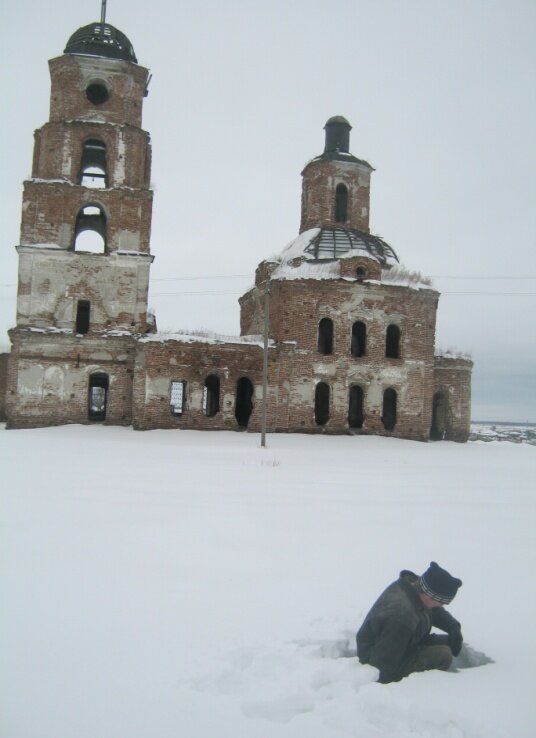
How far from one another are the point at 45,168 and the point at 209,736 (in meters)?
23.0

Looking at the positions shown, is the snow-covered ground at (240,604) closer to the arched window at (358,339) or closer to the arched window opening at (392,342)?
the arched window opening at (392,342)

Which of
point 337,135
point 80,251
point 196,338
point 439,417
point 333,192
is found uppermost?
point 337,135

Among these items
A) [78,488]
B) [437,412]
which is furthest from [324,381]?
[78,488]

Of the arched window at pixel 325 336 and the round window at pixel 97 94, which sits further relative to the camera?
the arched window at pixel 325 336

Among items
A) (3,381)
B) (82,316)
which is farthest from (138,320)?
(3,381)

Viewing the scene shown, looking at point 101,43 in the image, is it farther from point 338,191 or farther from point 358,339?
point 358,339

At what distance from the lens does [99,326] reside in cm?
2220

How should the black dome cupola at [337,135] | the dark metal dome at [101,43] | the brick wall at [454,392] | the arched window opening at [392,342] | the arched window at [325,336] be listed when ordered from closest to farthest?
the dark metal dome at [101,43] → the arched window at [325,336] → the arched window opening at [392,342] → the brick wall at [454,392] → the black dome cupola at [337,135]

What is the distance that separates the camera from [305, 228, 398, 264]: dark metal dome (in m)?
25.4

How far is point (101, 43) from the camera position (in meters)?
22.9

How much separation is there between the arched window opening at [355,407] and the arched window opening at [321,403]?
136cm

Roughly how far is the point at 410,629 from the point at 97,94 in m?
24.7

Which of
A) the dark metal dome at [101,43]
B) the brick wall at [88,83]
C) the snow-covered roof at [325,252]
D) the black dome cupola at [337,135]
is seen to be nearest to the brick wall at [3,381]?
the brick wall at [88,83]

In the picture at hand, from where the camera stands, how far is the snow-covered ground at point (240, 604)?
10.9ft
